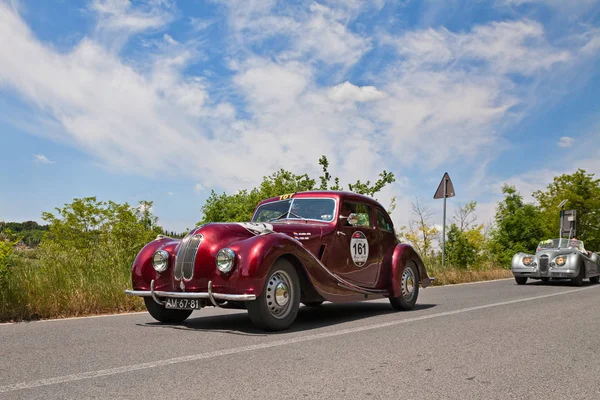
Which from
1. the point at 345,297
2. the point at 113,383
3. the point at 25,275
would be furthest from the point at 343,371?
the point at 25,275

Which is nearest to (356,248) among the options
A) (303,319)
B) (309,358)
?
(303,319)

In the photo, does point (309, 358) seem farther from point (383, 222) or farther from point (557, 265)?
point (557, 265)

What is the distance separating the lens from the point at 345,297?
7.31 metres

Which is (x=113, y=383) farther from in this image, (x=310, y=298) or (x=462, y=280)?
(x=462, y=280)

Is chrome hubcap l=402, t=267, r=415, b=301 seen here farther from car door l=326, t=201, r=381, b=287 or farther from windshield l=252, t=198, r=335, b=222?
windshield l=252, t=198, r=335, b=222

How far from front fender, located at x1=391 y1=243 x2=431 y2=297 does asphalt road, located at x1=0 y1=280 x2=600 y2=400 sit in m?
0.92

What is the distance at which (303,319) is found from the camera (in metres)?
7.49

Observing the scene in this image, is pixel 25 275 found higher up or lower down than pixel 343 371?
higher up

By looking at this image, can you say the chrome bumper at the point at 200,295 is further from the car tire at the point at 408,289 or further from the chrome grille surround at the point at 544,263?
the chrome grille surround at the point at 544,263

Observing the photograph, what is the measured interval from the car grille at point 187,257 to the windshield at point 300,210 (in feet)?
6.35

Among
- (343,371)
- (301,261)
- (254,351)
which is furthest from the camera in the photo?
(301,261)

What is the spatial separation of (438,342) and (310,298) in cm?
181

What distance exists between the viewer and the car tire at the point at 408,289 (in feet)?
28.4

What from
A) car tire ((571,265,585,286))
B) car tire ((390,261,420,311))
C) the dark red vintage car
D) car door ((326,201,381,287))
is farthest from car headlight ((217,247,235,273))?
car tire ((571,265,585,286))
